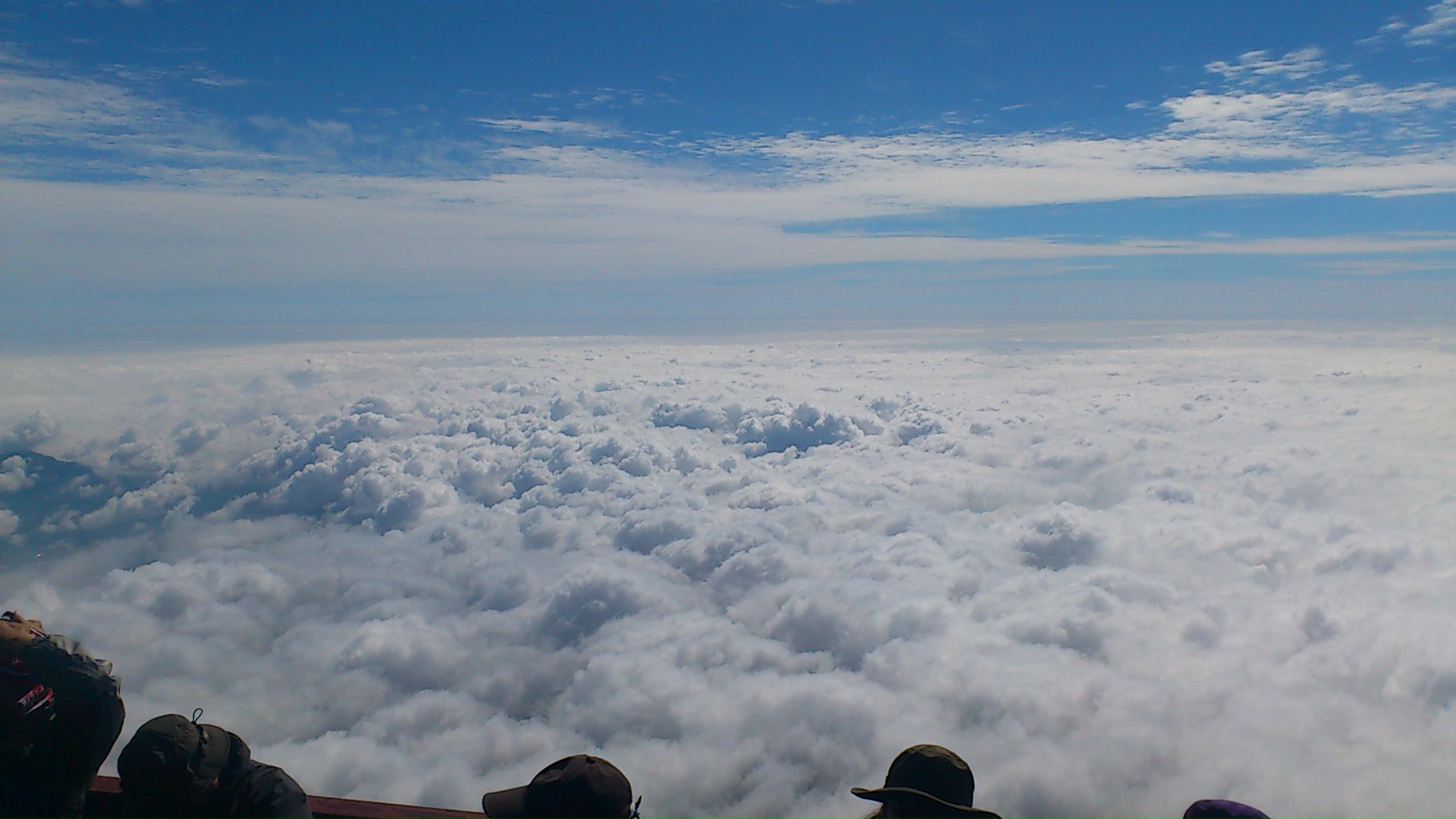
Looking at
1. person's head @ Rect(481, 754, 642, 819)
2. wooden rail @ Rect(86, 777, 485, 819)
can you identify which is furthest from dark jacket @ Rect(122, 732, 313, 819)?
person's head @ Rect(481, 754, 642, 819)

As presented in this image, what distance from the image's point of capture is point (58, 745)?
406 cm

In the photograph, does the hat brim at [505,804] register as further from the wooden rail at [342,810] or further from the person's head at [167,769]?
the person's head at [167,769]

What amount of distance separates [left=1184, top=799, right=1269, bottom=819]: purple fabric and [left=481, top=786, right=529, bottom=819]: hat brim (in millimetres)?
3347

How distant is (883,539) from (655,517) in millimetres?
47154

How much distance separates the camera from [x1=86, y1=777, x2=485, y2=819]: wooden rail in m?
4.79

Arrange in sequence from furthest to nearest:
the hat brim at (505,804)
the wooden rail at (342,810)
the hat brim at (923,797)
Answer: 1. the wooden rail at (342,810)
2. the hat brim at (505,804)
3. the hat brim at (923,797)

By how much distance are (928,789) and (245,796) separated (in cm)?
361

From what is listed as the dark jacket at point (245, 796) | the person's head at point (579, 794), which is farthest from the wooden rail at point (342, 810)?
the person's head at point (579, 794)

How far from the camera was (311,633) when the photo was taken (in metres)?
112

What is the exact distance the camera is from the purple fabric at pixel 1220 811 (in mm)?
3488

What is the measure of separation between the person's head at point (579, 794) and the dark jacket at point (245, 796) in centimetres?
121

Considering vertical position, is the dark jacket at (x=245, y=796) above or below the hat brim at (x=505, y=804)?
above

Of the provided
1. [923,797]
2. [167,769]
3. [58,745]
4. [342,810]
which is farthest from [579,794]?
[58,745]

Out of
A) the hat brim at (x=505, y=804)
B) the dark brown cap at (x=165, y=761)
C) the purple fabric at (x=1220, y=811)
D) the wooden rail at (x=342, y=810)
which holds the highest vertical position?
the dark brown cap at (x=165, y=761)
